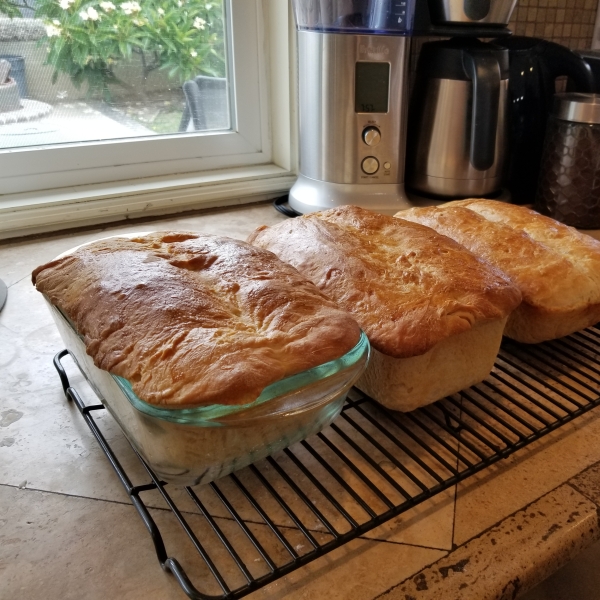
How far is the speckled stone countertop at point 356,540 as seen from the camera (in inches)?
17.7

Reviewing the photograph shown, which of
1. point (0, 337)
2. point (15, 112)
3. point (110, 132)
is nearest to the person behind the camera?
point (0, 337)

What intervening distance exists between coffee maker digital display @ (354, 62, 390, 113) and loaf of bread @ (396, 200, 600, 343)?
1.23 ft

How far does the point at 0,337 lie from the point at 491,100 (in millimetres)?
920

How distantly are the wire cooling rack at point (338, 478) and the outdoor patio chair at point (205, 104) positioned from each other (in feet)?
2.77

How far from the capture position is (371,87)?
1.10 metres

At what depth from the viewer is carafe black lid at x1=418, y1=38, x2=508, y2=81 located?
110 cm

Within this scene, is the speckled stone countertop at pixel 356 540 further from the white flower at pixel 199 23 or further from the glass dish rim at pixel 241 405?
the white flower at pixel 199 23

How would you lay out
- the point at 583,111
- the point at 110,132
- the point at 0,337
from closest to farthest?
the point at 0,337
the point at 583,111
the point at 110,132

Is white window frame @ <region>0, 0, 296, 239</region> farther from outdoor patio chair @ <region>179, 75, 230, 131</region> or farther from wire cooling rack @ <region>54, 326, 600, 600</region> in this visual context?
wire cooling rack @ <region>54, 326, 600, 600</region>

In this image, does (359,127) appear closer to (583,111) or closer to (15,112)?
(583,111)

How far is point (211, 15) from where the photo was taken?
1.30 metres

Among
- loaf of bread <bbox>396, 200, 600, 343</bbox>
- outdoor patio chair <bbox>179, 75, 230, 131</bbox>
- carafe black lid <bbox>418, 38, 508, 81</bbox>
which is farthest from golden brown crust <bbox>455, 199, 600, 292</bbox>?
outdoor patio chair <bbox>179, 75, 230, 131</bbox>

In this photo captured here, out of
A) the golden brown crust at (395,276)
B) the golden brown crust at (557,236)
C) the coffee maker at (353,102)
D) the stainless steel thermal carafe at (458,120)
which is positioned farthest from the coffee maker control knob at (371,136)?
the golden brown crust at (395,276)

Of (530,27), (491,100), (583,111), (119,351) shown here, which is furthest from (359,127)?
(119,351)
